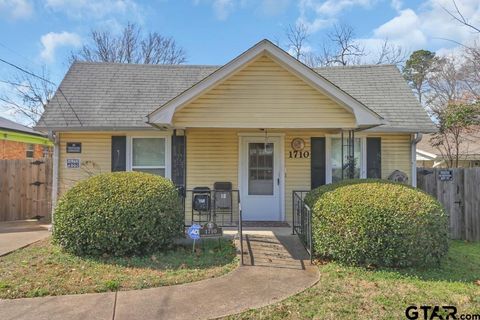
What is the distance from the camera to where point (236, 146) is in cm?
909

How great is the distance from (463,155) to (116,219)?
59.1 ft

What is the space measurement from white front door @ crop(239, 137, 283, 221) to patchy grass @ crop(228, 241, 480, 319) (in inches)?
134

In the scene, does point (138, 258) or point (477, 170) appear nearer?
point (138, 258)

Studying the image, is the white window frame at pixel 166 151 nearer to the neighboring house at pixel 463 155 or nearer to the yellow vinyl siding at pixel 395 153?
the yellow vinyl siding at pixel 395 153

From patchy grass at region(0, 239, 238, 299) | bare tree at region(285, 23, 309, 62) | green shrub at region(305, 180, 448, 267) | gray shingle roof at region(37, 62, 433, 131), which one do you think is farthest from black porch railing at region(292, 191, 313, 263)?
bare tree at region(285, 23, 309, 62)

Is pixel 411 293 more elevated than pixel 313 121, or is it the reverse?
pixel 313 121

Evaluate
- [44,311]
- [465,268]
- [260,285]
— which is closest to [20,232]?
[44,311]

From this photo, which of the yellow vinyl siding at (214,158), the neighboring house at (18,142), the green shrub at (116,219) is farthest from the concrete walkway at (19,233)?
the neighboring house at (18,142)

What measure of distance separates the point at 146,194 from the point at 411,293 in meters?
4.33

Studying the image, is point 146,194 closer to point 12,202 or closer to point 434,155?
point 12,202

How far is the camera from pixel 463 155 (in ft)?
58.1

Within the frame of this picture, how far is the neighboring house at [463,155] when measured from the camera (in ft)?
58.7

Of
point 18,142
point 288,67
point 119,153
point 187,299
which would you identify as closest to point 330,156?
point 288,67
